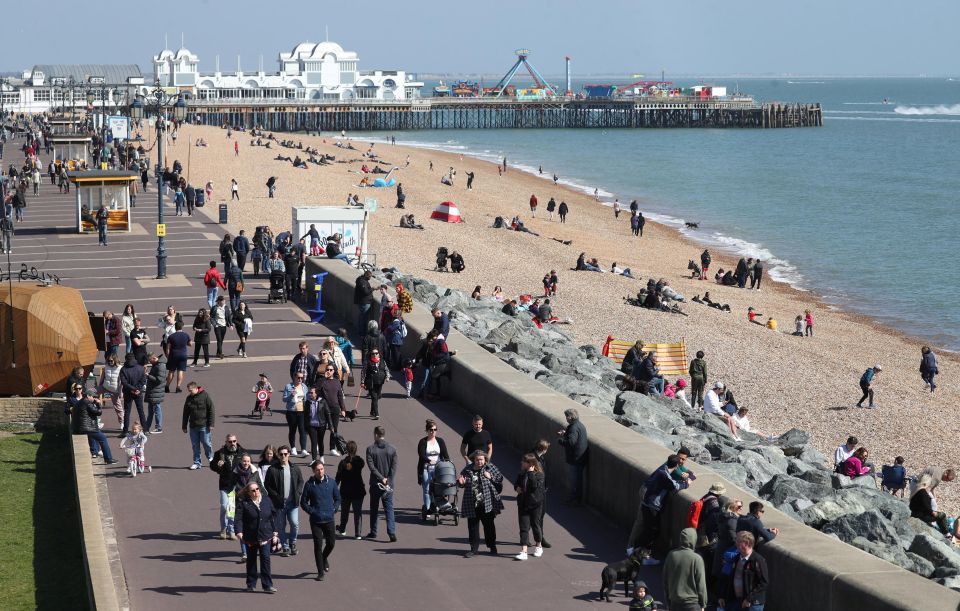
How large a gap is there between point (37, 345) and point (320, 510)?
27.8 feet

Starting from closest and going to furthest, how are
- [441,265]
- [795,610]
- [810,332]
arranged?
[795,610], [810,332], [441,265]

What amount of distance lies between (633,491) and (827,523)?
5.91 ft

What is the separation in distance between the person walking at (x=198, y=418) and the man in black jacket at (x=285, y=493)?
2.74 meters

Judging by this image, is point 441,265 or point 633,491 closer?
point 633,491

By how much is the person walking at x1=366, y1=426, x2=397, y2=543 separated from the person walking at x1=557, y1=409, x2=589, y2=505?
6.07 ft

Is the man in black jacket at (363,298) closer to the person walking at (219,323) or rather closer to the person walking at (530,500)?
the person walking at (219,323)

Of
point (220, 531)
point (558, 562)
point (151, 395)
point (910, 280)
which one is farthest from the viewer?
point (910, 280)

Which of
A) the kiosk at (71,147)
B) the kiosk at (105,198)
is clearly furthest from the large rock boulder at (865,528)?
the kiosk at (71,147)

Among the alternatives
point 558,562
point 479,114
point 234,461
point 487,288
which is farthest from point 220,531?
point 479,114

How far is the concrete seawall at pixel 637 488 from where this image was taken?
351 inches

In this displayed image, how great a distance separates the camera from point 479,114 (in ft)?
529

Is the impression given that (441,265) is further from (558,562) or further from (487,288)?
(558,562)

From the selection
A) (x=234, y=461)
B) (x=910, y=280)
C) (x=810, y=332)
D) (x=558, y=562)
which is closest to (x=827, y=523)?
(x=558, y=562)

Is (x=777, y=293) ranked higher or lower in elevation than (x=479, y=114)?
lower
